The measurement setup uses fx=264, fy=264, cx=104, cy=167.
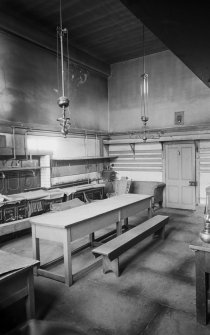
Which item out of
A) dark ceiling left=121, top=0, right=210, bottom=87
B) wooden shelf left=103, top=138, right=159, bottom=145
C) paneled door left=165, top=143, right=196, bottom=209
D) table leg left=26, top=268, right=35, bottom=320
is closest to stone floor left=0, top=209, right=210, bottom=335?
table leg left=26, top=268, right=35, bottom=320

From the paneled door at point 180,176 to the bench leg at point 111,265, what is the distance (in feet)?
17.3

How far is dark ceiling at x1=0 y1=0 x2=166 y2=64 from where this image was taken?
6.08m

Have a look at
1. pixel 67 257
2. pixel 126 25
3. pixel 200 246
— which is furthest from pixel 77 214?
pixel 126 25

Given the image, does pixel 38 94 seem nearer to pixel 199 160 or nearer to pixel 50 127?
pixel 50 127

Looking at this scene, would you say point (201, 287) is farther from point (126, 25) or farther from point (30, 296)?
point (126, 25)

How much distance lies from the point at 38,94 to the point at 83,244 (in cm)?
422

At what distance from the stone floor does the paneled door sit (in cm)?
382

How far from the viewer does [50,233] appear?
13.0 feet

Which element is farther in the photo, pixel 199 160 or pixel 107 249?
pixel 199 160

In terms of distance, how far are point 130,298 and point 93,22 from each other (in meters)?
6.58

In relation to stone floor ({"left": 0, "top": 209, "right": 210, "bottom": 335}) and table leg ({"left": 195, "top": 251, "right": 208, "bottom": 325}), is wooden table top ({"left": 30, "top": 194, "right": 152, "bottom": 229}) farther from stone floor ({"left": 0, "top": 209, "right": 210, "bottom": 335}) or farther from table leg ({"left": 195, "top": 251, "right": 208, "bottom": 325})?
table leg ({"left": 195, "top": 251, "right": 208, "bottom": 325})

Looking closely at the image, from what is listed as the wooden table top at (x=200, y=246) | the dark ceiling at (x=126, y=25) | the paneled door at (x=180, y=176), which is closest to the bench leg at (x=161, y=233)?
the wooden table top at (x=200, y=246)

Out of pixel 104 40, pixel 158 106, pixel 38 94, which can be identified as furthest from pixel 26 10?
pixel 158 106

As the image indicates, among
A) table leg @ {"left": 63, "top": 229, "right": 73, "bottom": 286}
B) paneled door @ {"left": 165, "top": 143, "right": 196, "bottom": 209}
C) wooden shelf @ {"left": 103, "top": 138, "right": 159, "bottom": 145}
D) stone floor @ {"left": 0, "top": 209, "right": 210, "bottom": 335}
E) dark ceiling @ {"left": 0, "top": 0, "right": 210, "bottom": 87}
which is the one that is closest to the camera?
dark ceiling @ {"left": 0, "top": 0, "right": 210, "bottom": 87}
